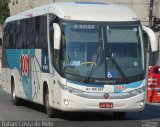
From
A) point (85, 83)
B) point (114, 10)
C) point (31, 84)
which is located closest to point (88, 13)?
point (114, 10)

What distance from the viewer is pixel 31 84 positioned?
68.2 ft

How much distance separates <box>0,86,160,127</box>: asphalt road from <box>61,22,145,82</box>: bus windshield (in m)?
1.20

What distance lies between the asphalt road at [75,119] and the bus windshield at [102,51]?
120 centimetres

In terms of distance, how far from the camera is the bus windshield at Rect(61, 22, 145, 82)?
16.9 metres

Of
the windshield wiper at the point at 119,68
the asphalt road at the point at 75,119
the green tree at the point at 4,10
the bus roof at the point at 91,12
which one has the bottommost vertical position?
the green tree at the point at 4,10

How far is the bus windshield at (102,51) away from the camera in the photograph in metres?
16.9

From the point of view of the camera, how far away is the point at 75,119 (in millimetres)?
18203

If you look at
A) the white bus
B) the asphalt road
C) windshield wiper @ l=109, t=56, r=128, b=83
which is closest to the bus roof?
the white bus

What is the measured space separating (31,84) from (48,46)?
2867mm

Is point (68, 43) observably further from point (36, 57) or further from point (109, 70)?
point (36, 57)

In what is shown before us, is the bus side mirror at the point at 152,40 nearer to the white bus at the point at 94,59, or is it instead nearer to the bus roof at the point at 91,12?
the white bus at the point at 94,59

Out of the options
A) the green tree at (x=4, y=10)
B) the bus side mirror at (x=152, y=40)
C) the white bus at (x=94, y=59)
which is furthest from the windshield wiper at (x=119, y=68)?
the green tree at (x=4, y=10)

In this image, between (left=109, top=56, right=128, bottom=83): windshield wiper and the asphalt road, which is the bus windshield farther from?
the asphalt road

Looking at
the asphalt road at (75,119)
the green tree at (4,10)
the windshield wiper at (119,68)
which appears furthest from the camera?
the green tree at (4,10)
